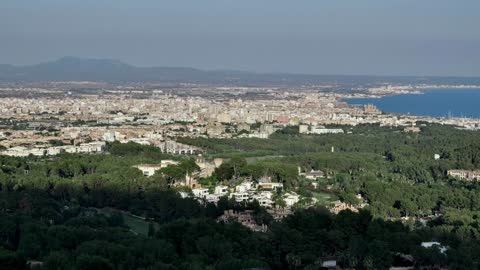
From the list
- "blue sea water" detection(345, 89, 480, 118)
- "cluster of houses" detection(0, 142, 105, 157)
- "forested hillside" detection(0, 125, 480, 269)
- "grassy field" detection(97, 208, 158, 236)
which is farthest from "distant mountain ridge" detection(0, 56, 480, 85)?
"grassy field" detection(97, 208, 158, 236)

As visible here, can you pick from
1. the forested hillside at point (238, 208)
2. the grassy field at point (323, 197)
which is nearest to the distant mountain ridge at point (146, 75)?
the forested hillside at point (238, 208)

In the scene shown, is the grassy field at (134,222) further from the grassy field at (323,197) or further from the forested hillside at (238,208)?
the grassy field at (323,197)

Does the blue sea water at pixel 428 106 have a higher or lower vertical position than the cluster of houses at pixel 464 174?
lower

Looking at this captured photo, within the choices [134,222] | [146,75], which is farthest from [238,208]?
[146,75]

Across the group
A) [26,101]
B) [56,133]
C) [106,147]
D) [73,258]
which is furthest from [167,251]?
[26,101]

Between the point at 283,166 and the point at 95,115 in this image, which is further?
the point at 95,115

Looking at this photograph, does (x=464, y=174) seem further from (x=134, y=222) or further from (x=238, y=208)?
(x=134, y=222)

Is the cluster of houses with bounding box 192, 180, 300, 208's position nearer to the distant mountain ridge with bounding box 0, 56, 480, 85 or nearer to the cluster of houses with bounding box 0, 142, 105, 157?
the cluster of houses with bounding box 0, 142, 105, 157

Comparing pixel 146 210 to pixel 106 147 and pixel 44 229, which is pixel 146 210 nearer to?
pixel 44 229
